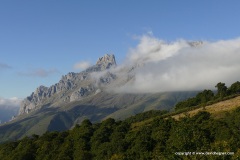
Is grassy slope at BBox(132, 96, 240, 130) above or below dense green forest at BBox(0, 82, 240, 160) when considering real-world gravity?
above

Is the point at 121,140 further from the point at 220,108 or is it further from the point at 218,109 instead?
the point at 220,108

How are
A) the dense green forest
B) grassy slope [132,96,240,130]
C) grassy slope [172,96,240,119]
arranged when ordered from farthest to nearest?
grassy slope [172,96,240,119]
grassy slope [132,96,240,130]
the dense green forest

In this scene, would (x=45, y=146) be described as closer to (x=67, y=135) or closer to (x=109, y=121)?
(x=67, y=135)

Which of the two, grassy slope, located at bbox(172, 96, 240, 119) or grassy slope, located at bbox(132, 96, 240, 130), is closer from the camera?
grassy slope, located at bbox(132, 96, 240, 130)

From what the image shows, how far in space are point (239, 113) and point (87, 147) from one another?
209 ft

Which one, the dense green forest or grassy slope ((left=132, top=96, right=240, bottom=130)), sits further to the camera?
grassy slope ((left=132, top=96, right=240, bottom=130))

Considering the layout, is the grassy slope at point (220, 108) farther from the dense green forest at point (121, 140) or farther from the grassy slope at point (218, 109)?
the dense green forest at point (121, 140)

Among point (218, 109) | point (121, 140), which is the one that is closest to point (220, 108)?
point (218, 109)

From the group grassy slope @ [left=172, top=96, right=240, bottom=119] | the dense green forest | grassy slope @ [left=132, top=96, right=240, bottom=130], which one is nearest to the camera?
the dense green forest

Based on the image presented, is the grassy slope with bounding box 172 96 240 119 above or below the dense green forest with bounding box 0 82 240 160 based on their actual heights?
above

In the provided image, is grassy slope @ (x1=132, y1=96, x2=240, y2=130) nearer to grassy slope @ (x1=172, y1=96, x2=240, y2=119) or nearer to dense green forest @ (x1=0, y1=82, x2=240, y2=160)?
grassy slope @ (x1=172, y1=96, x2=240, y2=119)

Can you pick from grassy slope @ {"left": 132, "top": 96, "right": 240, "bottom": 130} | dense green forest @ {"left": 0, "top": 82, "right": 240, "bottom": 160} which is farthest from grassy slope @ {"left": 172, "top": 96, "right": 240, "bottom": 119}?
dense green forest @ {"left": 0, "top": 82, "right": 240, "bottom": 160}

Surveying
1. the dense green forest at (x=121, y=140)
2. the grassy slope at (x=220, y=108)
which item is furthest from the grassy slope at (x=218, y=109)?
the dense green forest at (x=121, y=140)

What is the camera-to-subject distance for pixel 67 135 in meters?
162
